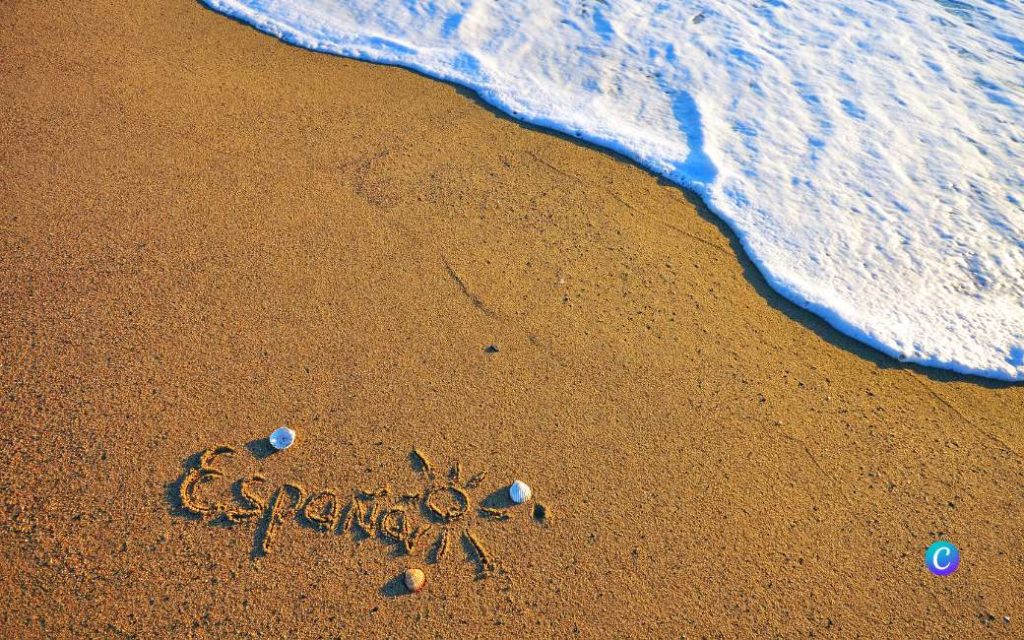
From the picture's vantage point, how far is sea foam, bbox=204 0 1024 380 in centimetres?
363

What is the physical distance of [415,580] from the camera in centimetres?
235

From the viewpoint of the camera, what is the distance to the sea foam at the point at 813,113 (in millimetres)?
3631

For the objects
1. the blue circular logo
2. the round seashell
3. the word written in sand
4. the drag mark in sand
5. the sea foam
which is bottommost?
the round seashell

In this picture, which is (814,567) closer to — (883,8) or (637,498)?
(637,498)

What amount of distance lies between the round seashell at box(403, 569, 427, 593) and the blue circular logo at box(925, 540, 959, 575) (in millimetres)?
1921

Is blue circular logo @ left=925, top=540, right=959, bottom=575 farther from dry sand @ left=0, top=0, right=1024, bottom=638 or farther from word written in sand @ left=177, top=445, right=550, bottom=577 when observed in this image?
word written in sand @ left=177, top=445, right=550, bottom=577

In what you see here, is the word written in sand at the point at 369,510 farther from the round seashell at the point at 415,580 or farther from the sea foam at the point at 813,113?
the sea foam at the point at 813,113

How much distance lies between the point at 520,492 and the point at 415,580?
1.67 feet

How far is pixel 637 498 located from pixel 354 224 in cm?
201

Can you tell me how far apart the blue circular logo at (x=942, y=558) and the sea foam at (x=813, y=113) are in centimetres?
98

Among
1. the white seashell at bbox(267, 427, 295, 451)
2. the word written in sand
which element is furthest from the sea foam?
the white seashell at bbox(267, 427, 295, 451)

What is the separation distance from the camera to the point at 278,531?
245cm

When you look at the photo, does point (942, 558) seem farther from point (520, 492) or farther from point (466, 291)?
point (466, 291)

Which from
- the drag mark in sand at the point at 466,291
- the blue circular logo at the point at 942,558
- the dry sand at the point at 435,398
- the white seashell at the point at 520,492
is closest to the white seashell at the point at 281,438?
the dry sand at the point at 435,398
